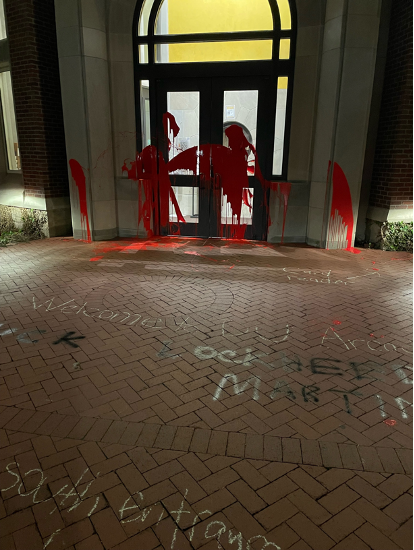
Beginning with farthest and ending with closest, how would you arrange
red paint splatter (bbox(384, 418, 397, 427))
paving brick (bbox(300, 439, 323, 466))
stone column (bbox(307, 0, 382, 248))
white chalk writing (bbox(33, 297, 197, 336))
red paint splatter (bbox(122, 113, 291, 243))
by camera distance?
red paint splatter (bbox(122, 113, 291, 243)), stone column (bbox(307, 0, 382, 248)), white chalk writing (bbox(33, 297, 197, 336)), red paint splatter (bbox(384, 418, 397, 427)), paving brick (bbox(300, 439, 323, 466))

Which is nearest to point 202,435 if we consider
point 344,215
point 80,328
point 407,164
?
point 80,328

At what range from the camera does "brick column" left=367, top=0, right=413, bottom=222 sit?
773 cm

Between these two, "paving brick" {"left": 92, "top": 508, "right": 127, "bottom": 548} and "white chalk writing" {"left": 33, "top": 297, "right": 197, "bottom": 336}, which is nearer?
"paving brick" {"left": 92, "top": 508, "right": 127, "bottom": 548}

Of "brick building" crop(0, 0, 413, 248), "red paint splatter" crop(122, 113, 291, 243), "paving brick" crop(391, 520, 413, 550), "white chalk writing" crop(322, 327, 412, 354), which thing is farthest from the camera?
"red paint splatter" crop(122, 113, 291, 243)

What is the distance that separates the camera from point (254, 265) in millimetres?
7367

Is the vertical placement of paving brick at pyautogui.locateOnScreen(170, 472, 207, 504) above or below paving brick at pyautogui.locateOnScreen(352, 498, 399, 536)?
above

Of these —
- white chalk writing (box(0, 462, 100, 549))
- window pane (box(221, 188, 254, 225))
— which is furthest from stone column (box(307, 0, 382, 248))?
white chalk writing (box(0, 462, 100, 549))

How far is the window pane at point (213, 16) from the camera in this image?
26.7 ft

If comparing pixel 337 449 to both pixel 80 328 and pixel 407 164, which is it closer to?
pixel 80 328

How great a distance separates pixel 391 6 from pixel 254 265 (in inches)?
230

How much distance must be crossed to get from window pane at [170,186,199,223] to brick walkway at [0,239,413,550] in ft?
11.5

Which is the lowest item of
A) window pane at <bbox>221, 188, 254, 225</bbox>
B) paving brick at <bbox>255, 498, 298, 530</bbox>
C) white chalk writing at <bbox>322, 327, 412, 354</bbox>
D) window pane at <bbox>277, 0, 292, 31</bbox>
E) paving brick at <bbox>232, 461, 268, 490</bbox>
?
paving brick at <bbox>255, 498, 298, 530</bbox>

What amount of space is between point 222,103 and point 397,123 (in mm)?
3530

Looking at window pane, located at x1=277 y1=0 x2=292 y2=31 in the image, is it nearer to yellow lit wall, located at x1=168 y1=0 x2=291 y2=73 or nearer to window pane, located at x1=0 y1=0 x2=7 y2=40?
yellow lit wall, located at x1=168 y1=0 x2=291 y2=73
